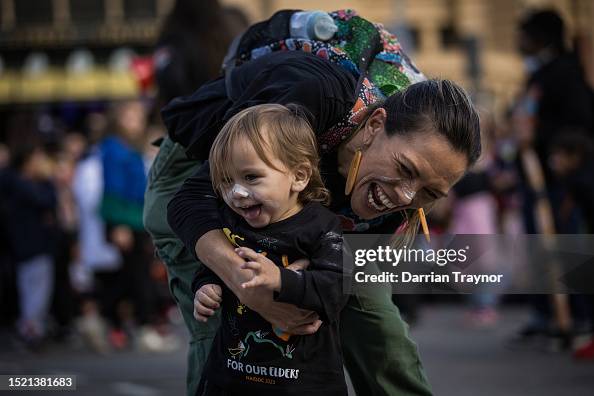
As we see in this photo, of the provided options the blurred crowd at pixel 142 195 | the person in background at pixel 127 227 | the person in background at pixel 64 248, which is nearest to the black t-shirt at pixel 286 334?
the blurred crowd at pixel 142 195

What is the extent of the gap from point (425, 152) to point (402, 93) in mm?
197

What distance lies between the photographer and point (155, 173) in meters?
3.82

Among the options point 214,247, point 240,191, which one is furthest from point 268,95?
point 214,247

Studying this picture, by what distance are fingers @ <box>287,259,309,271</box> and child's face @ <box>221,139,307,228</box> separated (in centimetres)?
12

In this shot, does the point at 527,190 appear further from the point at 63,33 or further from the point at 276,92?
the point at 63,33

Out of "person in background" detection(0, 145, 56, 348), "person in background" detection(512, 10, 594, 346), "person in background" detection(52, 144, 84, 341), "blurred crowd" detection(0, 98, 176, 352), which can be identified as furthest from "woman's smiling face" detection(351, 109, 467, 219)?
"person in background" detection(52, 144, 84, 341)

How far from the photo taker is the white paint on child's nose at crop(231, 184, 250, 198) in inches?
117

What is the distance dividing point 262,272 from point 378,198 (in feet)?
1.31

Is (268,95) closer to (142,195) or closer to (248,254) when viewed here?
(248,254)

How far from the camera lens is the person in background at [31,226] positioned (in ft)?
32.6

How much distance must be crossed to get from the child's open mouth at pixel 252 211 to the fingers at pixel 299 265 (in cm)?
15

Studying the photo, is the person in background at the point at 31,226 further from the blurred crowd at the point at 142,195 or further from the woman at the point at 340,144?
the woman at the point at 340,144

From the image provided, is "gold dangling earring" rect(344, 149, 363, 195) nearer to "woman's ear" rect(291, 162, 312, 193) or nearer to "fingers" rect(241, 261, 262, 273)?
"woman's ear" rect(291, 162, 312, 193)

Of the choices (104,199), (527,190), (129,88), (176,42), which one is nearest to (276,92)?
(176,42)
